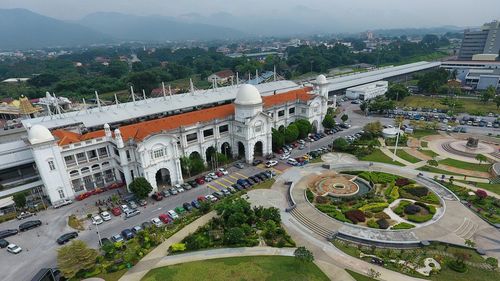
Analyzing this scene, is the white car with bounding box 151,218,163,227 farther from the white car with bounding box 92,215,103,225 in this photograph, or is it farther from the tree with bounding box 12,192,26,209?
the tree with bounding box 12,192,26,209

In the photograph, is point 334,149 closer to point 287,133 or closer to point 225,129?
point 287,133

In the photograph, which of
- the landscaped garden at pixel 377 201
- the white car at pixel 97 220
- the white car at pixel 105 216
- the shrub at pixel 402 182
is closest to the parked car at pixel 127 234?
the white car at pixel 105 216

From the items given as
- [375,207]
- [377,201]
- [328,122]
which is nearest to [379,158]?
[328,122]

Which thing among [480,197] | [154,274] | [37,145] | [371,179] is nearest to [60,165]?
[37,145]

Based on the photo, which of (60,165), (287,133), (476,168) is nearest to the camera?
(60,165)

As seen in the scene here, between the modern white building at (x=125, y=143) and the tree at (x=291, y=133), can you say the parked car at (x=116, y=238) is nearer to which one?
the modern white building at (x=125, y=143)

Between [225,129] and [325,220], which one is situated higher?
[225,129]

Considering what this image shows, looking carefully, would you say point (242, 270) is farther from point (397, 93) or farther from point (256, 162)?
point (397, 93)
